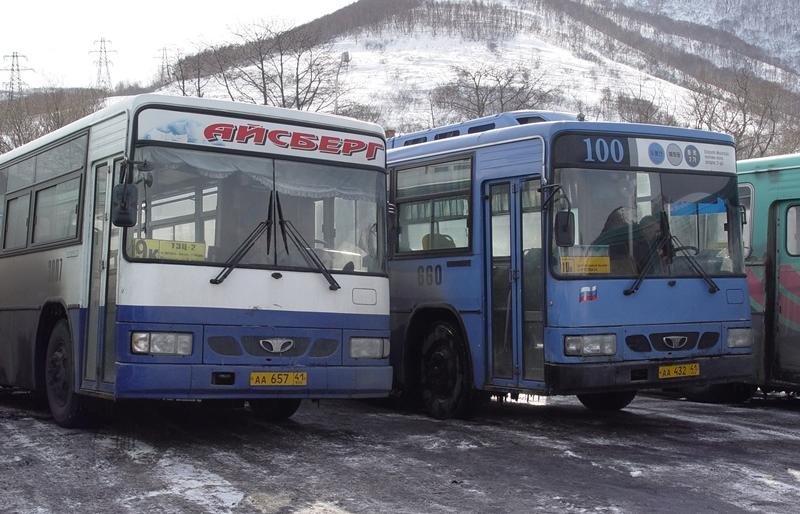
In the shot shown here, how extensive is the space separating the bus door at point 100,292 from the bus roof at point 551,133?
11.5 ft

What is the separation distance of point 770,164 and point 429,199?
392cm

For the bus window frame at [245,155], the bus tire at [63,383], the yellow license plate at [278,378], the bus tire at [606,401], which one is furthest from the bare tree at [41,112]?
the yellow license plate at [278,378]

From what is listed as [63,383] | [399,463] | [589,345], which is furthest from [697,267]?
[63,383]

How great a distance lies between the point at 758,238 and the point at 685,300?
8.88 ft

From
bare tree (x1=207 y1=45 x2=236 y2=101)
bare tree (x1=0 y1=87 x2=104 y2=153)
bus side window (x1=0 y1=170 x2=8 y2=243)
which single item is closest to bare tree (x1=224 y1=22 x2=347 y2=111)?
bare tree (x1=207 y1=45 x2=236 y2=101)

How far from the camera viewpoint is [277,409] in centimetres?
1095

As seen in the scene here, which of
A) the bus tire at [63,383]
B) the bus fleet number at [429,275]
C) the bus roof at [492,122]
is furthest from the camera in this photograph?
the bus roof at [492,122]

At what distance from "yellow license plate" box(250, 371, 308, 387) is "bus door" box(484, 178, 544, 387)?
6.89 feet

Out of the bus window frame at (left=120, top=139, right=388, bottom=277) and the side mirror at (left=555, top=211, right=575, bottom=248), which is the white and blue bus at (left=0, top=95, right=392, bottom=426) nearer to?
the bus window frame at (left=120, top=139, right=388, bottom=277)

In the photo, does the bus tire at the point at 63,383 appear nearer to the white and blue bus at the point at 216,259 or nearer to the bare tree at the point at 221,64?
the white and blue bus at the point at 216,259

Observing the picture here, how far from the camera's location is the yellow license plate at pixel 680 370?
981 cm

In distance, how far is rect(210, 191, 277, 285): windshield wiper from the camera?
8.82 metres

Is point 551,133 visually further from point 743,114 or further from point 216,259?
point 743,114

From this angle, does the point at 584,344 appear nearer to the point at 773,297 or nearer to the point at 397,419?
the point at 397,419
